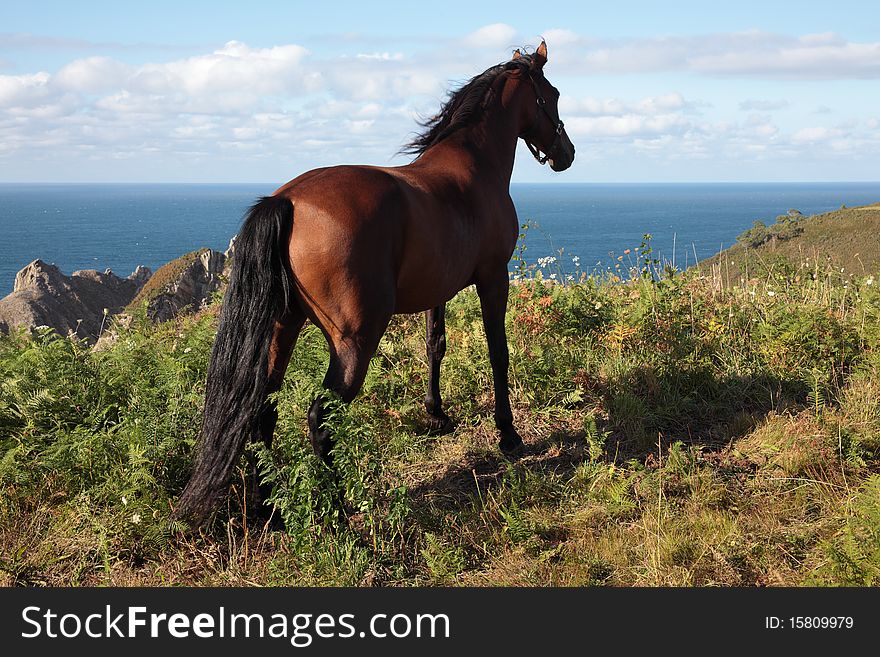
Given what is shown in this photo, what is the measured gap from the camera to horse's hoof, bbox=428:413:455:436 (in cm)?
540

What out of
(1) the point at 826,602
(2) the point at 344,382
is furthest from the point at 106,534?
(1) the point at 826,602

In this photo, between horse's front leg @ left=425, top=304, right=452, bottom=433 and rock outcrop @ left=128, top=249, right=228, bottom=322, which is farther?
rock outcrop @ left=128, top=249, right=228, bottom=322

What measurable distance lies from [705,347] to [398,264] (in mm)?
3538

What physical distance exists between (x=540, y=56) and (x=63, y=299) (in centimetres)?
1243

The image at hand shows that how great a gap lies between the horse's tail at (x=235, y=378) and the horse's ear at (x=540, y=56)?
2788mm

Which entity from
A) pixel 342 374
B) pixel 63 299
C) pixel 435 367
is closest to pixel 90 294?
pixel 63 299

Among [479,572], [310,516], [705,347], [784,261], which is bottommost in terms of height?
[479,572]

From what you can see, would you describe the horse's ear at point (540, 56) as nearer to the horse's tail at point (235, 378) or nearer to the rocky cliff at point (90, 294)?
the horse's tail at point (235, 378)

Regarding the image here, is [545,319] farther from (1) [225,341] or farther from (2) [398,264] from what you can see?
(1) [225,341]

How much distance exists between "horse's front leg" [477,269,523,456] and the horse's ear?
5.91 ft

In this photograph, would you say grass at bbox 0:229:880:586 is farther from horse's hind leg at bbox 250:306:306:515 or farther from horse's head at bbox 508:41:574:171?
horse's head at bbox 508:41:574:171

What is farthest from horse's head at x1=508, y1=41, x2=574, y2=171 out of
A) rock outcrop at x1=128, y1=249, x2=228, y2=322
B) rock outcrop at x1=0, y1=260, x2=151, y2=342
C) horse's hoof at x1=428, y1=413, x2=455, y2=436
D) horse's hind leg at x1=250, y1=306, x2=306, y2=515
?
rock outcrop at x1=0, y1=260, x2=151, y2=342

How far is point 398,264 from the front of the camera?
405cm

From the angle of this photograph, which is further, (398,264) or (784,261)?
(784,261)
